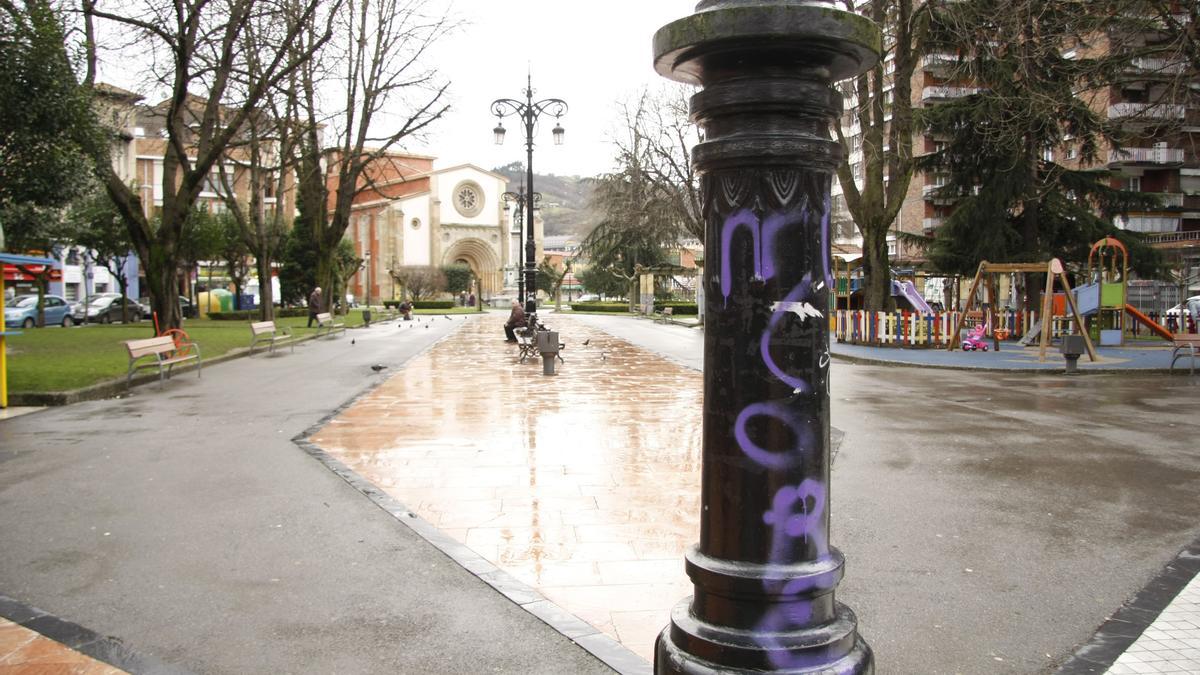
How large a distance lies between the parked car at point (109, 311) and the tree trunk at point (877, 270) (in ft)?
102

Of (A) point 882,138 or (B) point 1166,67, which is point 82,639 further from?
(A) point 882,138

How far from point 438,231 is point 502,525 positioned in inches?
2926

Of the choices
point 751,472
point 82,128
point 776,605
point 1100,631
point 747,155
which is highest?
point 82,128

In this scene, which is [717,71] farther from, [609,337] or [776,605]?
[609,337]

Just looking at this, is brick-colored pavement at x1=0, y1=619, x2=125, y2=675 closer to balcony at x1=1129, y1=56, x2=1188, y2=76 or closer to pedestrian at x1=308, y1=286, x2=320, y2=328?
balcony at x1=1129, y1=56, x2=1188, y2=76

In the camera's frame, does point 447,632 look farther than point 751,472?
Yes

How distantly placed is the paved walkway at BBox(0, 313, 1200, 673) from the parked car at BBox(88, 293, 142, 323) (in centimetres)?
3040

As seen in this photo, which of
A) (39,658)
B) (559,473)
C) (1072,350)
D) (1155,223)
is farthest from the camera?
(1155,223)

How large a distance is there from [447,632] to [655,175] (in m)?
37.5

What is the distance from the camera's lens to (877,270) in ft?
79.3

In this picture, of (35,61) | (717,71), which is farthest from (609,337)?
(717,71)

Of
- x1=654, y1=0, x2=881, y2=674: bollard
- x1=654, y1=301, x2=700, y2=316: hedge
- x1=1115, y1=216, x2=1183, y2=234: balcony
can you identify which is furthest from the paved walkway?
x1=1115, y1=216, x2=1183, y2=234: balcony

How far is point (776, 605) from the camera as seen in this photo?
212 cm

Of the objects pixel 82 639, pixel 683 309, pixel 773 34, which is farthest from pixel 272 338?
pixel 683 309
